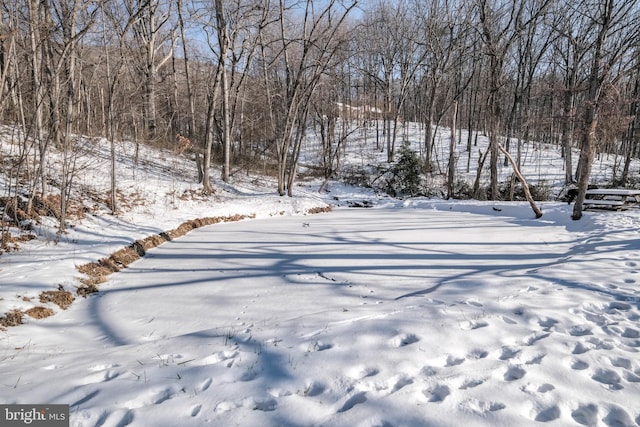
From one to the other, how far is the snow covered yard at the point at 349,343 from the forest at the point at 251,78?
12.2ft

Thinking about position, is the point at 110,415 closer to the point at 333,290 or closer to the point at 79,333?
the point at 79,333

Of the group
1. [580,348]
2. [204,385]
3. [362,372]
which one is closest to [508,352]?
[580,348]

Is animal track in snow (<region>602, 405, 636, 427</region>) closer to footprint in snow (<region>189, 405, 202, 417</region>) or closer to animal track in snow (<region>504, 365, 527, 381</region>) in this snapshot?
animal track in snow (<region>504, 365, 527, 381</region>)

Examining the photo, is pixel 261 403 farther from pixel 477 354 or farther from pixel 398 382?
pixel 477 354

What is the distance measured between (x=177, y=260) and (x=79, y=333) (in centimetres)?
280

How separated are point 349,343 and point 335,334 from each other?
227 mm

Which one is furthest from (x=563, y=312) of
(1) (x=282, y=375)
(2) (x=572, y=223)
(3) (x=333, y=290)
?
(2) (x=572, y=223)

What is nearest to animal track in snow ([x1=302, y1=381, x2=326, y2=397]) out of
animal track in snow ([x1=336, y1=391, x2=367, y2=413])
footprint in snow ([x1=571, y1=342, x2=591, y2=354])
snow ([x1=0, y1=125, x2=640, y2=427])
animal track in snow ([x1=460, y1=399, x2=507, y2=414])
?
snow ([x1=0, y1=125, x2=640, y2=427])

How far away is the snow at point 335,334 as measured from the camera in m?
2.24

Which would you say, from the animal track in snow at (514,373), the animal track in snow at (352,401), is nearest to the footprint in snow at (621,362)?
the animal track in snow at (514,373)

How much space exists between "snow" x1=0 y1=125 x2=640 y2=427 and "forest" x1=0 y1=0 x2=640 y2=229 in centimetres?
307

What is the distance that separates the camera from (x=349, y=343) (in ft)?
9.93

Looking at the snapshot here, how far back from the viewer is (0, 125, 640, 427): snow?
2.24m

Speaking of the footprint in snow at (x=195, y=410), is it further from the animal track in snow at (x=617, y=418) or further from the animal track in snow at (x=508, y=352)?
the animal track in snow at (x=617, y=418)
